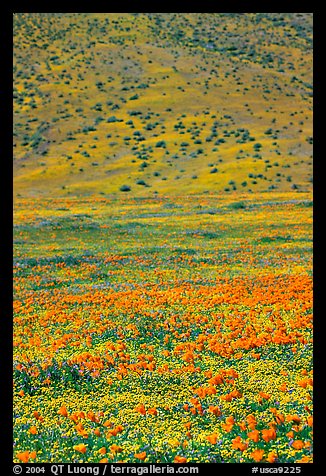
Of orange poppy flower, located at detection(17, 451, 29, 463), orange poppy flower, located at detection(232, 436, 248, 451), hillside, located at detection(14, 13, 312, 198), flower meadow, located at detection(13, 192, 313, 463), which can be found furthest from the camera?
hillside, located at detection(14, 13, 312, 198)

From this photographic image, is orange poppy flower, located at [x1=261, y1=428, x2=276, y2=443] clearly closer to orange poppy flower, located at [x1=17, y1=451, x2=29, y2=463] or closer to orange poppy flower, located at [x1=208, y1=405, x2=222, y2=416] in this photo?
orange poppy flower, located at [x1=208, y1=405, x2=222, y2=416]

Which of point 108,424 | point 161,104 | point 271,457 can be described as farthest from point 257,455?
point 161,104

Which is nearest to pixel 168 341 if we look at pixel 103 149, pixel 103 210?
pixel 103 210

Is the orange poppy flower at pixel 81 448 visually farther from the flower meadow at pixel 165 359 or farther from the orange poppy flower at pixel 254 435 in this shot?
the orange poppy flower at pixel 254 435

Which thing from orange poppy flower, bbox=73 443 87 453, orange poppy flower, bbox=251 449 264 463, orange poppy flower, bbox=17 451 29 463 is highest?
orange poppy flower, bbox=251 449 264 463

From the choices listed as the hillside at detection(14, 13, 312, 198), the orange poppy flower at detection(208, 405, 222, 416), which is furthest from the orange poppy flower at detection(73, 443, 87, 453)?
the hillside at detection(14, 13, 312, 198)

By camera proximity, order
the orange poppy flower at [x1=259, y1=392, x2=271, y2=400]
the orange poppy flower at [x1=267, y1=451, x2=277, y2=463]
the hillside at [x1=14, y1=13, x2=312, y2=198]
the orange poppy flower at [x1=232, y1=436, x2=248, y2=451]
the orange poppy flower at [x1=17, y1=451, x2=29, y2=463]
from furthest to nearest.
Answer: the hillside at [x1=14, y1=13, x2=312, y2=198], the orange poppy flower at [x1=259, y1=392, x2=271, y2=400], the orange poppy flower at [x1=17, y1=451, x2=29, y2=463], the orange poppy flower at [x1=232, y1=436, x2=248, y2=451], the orange poppy flower at [x1=267, y1=451, x2=277, y2=463]
